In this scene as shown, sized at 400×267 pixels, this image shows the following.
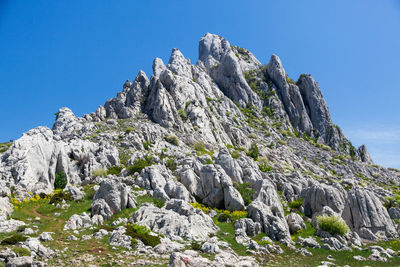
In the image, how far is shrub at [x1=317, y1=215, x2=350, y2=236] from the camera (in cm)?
3466

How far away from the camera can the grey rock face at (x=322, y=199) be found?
148 ft

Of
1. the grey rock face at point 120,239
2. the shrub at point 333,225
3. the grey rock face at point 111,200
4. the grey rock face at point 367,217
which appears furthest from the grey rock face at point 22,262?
the grey rock face at point 367,217

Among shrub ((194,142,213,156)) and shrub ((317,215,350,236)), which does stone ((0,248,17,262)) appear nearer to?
shrub ((317,215,350,236))

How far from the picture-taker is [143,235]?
26.0m

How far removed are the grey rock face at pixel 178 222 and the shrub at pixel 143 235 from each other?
2.49 metres

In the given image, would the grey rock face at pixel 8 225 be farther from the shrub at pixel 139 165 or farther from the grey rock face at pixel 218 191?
the grey rock face at pixel 218 191

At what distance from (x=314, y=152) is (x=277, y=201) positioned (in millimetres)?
88569

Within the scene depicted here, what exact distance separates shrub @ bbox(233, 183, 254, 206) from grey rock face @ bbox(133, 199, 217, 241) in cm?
1339

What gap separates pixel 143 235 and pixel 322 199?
35022 mm

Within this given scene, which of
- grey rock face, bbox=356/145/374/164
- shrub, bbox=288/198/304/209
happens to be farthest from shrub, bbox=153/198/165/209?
grey rock face, bbox=356/145/374/164

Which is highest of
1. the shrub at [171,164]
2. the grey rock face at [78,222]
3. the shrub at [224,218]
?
the shrub at [171,164]

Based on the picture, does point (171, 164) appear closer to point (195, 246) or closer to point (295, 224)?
point (295, 224)

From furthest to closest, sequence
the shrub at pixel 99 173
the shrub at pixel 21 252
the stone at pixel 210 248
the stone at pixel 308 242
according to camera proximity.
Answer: the shrub at pixel 99 173 < the stone at pixel 308 242 < the stone at pixel 210 248 < the shrub at pixel 21 252

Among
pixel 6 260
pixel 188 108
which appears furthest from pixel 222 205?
pixel 188 108
